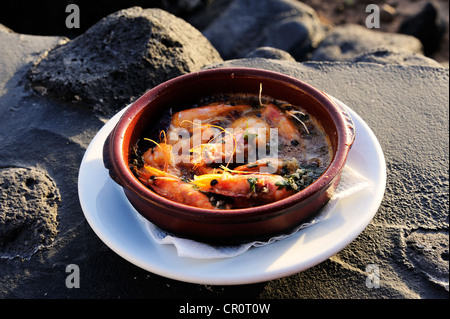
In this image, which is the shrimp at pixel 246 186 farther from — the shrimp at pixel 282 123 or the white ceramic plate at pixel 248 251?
the shrimp at pixel 282 123

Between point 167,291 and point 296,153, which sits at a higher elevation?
point 296,153

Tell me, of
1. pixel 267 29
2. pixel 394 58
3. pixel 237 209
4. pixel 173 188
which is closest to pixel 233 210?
pixel 237 209

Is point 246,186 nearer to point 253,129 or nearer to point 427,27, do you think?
point 253,129

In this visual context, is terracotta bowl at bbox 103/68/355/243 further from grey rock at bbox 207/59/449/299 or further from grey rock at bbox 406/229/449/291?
grey rock at bbox 406/229/449/291

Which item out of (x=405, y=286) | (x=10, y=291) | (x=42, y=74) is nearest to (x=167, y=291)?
(x=10, y=291)

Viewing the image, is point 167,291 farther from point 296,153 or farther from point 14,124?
point 14,124
